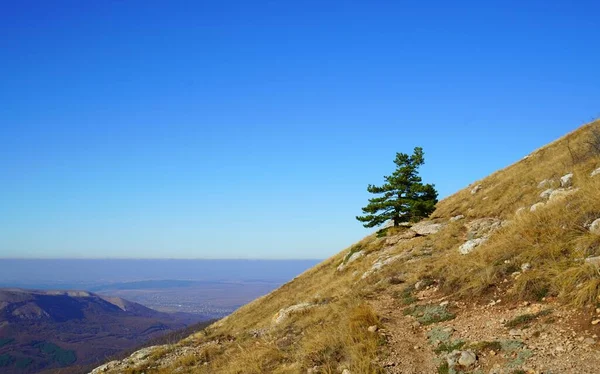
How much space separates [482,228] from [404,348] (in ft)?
37.5

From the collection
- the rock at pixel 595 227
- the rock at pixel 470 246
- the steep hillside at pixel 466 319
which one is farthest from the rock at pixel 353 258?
Answer: the rock at pixel 595 227

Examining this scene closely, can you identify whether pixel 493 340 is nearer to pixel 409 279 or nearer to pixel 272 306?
pixel 409 279

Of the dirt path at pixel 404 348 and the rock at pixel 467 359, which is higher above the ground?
the rock at pixel 467 359

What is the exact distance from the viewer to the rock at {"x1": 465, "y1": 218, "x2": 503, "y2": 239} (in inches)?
658

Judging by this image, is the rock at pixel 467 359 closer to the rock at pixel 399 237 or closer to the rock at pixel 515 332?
the rock at pixel 515 332

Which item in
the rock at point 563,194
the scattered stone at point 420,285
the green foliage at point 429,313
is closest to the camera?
the green foliage at point 429,313

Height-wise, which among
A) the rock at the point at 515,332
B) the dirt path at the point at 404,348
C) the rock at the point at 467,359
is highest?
the rock at the point at 515,332

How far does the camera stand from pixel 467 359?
7590 millimetres

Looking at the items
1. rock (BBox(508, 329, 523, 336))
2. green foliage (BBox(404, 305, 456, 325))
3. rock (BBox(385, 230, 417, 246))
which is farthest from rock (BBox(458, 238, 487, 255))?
rock (BBox(385, 230, 417, 246))

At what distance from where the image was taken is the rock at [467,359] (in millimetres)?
7522

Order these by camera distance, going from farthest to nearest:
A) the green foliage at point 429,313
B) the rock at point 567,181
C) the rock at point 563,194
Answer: the rock at point 567,181
the rock at point 563,194
the green foliage at point 429,313

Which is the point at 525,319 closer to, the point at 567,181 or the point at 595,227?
the point at 595,227

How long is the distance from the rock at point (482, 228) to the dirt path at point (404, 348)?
283 inches

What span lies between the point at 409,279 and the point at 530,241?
15.0 ft
